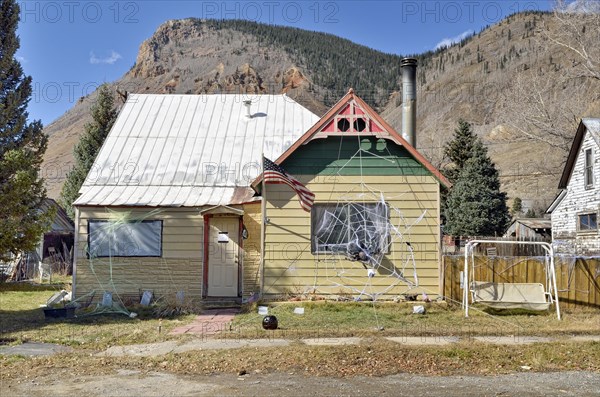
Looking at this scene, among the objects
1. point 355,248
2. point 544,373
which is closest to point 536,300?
point 355,248

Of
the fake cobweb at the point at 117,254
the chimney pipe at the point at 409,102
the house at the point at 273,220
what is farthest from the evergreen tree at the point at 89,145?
the chimney pipe at the point at 409,102

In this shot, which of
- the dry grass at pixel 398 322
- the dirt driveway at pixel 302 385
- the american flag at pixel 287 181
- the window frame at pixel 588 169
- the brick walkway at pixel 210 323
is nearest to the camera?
the dirt driveway at pixel 302 385

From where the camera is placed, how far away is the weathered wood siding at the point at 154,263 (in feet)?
50.5

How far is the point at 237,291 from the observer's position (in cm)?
1569

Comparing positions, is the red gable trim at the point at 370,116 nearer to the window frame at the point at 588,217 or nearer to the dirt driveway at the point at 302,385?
the dirt driveway at the point at 302,385

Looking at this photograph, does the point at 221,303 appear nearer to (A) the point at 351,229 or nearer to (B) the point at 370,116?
(A) the point at 351,229

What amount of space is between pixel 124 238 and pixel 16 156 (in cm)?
369

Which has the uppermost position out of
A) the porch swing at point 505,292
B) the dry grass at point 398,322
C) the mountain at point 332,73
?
the mountain at point 332,73

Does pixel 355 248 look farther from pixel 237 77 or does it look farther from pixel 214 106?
pixel 237 77

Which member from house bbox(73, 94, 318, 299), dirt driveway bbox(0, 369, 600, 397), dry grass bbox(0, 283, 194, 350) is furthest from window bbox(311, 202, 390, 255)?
dirt driveway bbox(0, 369, 600, 397)

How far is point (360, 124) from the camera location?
14.9 metres

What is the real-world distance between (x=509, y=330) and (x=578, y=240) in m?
19.4

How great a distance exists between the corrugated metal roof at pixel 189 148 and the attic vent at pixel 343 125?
3.36 m

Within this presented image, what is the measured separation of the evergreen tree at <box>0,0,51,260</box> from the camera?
14.7m
